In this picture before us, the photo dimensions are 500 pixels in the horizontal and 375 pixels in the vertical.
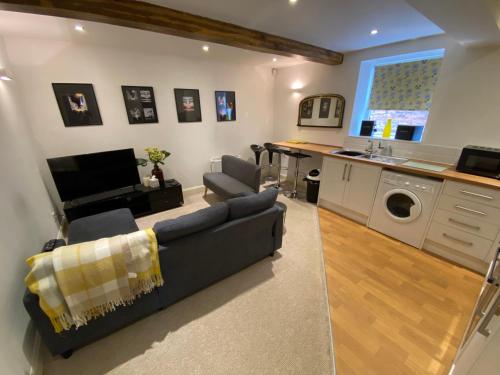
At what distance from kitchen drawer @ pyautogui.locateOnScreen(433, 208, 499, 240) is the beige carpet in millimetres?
1555

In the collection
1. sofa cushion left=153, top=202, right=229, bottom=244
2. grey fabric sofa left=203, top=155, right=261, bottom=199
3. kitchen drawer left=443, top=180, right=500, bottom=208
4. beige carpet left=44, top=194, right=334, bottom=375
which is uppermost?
kitchen drawer left=443, top=180, right=500, bottom=208

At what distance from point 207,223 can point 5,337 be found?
1304 mm

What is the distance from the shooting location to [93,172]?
117 inches

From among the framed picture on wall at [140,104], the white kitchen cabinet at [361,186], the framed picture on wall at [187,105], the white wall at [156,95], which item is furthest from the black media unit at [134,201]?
the white kitchen cabinet at [361,186]

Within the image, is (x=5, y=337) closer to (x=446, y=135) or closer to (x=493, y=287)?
(x=493, y=287)

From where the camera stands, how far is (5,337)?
116cm

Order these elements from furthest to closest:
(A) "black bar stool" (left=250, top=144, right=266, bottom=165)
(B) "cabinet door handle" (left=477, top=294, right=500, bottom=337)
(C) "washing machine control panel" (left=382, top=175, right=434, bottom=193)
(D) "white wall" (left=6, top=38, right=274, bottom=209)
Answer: (A) "black bar stool" (left=250, top=144, right=266, bottom=165), (D) "white wall" (left=6, top=38, right=274, bottom=209), (C) "washing machine control panel" (left=382, top=175, right=434, bottom=193), (B) "cabinet door handle" (left=477, top=294, right=500, bottom=337)

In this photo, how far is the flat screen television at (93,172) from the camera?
108 inches

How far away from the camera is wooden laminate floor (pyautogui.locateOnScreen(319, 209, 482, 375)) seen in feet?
4.74

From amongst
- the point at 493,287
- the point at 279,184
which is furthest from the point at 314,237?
the point at 279,184

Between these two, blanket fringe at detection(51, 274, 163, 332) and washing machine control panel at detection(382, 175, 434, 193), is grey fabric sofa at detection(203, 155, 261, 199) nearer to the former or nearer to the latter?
blanket fringe at detection(51, 274, 163, 332)

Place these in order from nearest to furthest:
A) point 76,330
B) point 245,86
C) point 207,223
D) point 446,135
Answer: point 76,330 < point 207,223 < point 446,135 < point 245,86

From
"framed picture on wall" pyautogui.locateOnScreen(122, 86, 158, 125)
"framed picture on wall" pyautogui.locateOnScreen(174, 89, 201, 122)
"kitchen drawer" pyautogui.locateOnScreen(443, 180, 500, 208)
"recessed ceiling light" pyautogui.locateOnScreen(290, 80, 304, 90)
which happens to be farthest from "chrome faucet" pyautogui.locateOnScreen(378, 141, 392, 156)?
"framed picture on wall" pyautogui.locateOnScreen(122, 86, 158, 125)

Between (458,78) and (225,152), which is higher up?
(458,78)
